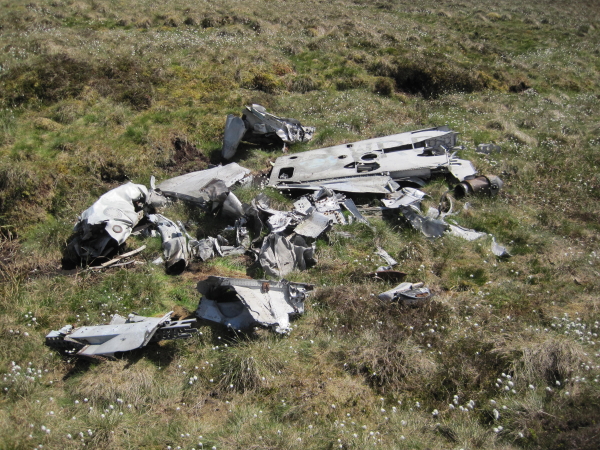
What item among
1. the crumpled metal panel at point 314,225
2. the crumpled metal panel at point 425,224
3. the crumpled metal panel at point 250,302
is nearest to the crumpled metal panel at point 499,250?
the crumpled metal panel at point 425,224

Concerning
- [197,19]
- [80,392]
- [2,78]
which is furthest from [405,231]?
[197,19]

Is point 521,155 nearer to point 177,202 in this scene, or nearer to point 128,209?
point 177,202

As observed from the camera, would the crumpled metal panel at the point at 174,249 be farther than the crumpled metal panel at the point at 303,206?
No

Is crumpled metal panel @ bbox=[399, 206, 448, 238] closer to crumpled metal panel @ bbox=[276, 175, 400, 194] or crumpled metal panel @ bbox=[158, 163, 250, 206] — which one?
crumpled metal panel @ bbox=[276, 175, 400, 194]

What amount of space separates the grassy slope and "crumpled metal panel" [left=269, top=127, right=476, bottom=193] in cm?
63

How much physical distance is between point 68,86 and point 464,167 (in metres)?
9.30

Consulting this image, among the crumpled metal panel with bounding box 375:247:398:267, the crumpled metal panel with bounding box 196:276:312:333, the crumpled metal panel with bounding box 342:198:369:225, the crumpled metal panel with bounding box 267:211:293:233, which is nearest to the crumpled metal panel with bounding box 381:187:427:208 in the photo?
the crumpled metal panel with bounding box 342:198:369:225

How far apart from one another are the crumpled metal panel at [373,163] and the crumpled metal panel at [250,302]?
9.46 ft

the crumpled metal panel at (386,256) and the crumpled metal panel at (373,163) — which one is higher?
the crumpled metal panel at (373,163)

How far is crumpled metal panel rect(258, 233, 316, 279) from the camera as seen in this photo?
6219 mm

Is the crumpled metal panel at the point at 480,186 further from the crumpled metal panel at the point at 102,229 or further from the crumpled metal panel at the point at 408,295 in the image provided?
the crumpled metal panel at the point at 102,229

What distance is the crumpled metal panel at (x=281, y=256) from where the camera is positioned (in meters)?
6.22

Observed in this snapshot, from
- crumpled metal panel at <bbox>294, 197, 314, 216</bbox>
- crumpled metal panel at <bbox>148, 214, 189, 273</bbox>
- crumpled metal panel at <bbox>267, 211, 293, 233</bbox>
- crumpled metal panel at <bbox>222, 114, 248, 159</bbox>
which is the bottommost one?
crumpled metal panel at <bbox>148, 214, 189, 273</bbox>

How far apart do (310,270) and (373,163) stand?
3133mm
